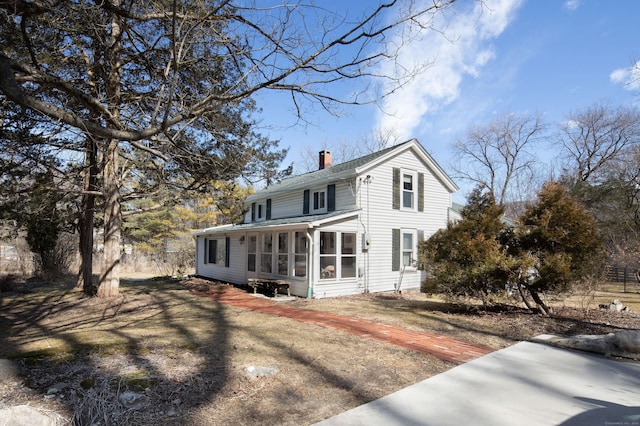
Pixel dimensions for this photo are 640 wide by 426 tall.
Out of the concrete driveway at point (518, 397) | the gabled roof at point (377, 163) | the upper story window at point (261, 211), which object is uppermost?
the gabled roof at point (377, 163)

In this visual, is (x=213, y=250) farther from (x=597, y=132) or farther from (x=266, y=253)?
(x=597, y=132)

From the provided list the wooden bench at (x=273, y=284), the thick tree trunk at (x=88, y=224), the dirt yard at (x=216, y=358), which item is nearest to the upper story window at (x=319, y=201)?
the wooden bench at (x=273, y=284)

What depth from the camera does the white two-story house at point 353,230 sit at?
1273 centimetres

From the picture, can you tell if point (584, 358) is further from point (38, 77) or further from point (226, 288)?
point (226, 288)

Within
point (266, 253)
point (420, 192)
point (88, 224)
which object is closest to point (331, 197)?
point (266, 253)

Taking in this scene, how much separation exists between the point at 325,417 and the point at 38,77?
5.34 metres

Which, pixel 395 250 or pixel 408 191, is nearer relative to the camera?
pixel 395 250

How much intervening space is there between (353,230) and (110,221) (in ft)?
25.4

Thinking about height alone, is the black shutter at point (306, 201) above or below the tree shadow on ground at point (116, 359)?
above

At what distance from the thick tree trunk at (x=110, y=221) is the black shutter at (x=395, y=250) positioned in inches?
379

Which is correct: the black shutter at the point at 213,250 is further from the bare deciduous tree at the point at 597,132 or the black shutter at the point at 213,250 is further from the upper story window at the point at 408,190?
the bare deciduous tree at the point at 597,132

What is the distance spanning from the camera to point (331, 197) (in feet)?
47.3

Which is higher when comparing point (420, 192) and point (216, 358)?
point (420, 192)

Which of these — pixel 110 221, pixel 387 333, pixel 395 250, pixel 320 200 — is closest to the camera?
pixel 387 333
